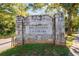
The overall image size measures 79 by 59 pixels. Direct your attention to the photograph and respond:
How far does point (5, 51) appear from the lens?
10.1 feet

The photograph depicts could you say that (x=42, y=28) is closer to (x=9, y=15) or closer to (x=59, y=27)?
(x=59, y=27)

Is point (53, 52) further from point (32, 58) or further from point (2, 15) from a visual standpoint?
point (2, 15)

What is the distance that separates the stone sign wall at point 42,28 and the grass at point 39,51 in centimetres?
6

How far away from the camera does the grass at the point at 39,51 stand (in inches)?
121

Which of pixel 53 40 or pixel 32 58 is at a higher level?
pixel 53 40

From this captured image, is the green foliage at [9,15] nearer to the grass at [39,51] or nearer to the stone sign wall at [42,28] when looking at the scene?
the stone sign wall at [42,28]

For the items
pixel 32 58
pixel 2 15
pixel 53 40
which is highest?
pixel 2 15

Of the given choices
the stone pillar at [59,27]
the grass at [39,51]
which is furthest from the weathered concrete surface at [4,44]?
the stone pillar at [59,27]

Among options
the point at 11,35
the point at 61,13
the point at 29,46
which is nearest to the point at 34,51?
the point at 29,46

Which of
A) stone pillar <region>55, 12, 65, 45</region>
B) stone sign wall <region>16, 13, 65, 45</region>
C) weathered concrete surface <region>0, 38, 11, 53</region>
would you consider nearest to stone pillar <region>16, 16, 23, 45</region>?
stone sign wall <region>16, 13, 65, 45</region>

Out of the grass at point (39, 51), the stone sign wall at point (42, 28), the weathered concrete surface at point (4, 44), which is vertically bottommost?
the grass at point (39, 51)

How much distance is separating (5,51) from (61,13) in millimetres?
725

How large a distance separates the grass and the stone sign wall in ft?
0.18

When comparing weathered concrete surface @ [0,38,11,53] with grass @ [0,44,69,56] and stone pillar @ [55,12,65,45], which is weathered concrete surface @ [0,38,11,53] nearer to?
grass @ [0,44,69,56]
